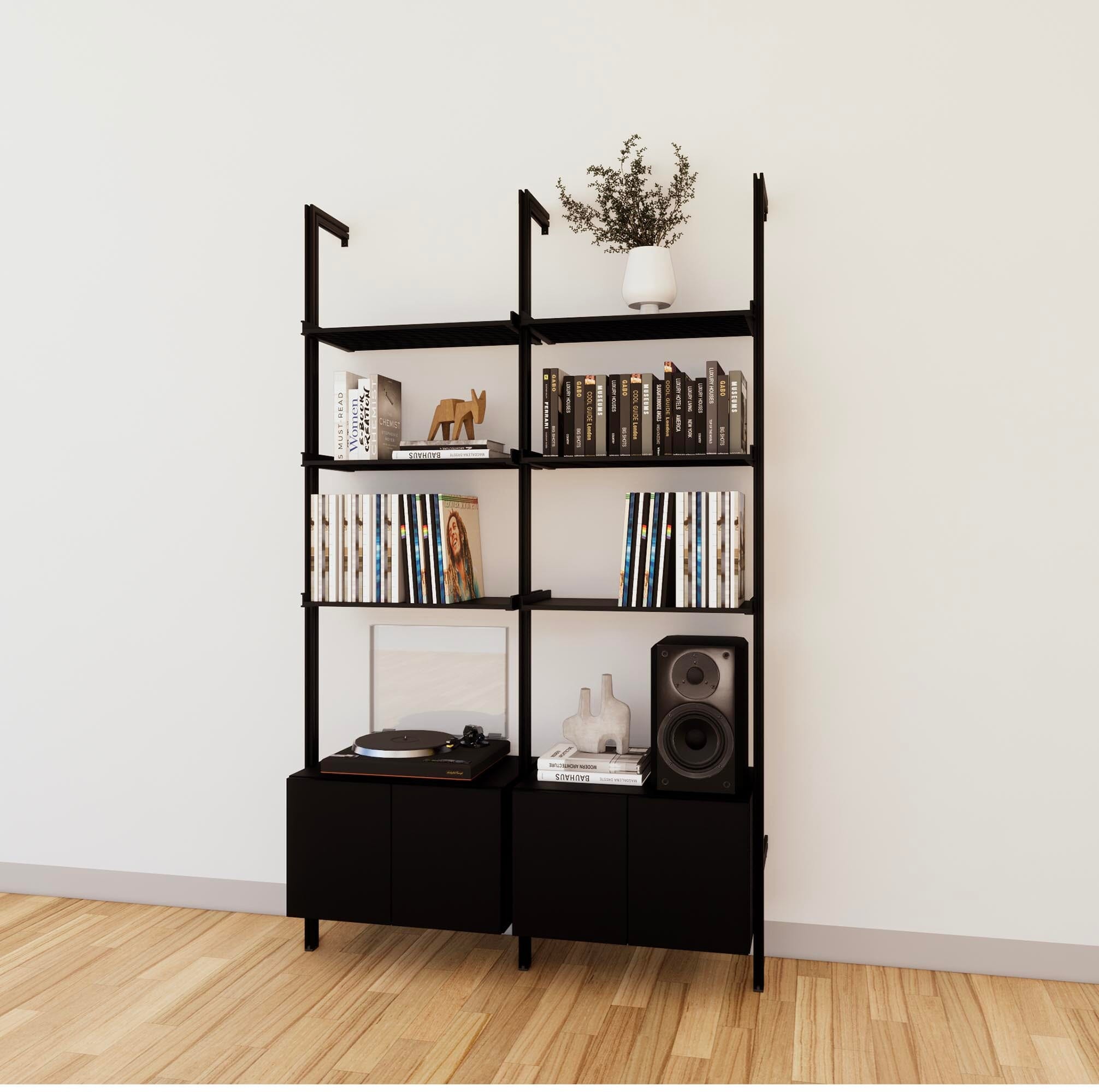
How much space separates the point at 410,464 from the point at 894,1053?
1976mm

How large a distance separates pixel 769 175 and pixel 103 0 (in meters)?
2.34

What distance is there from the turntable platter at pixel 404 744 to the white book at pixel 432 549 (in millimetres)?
423

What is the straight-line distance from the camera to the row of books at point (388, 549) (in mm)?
2857

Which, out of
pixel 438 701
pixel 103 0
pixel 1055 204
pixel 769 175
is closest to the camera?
pixel 1055 204

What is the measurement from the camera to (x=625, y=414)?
2756mm

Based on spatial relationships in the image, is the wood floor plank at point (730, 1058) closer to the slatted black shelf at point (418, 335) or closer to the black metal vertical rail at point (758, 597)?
the black metal vertical rail at point (758, 597)

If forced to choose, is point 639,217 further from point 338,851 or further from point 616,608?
point 338,851

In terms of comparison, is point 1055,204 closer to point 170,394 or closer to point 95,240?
point 170,394

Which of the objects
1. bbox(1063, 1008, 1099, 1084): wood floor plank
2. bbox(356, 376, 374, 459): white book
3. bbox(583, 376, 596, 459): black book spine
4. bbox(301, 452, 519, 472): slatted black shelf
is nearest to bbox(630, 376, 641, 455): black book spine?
bbox(583, 376, 596, 459): black book spine

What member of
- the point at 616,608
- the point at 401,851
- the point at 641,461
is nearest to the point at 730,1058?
the point at 401,851

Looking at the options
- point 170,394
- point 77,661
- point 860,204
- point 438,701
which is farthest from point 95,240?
point 860,204

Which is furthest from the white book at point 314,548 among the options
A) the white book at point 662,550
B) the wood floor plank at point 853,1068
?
the wood floor plank at point 853,1068

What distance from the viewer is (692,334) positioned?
2902 millimetres

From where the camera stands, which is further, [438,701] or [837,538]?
[438,701]
